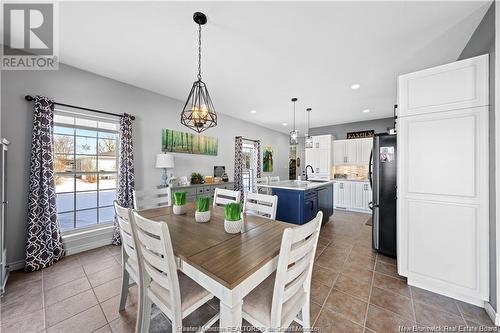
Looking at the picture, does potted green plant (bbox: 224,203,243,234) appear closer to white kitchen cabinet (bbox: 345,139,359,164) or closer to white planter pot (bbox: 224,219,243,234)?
white planter pot (bbox: 224,219,243,234)

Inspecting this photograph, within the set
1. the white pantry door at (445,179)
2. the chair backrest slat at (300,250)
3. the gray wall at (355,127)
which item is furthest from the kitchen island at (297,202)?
the gray wall at (355,127)

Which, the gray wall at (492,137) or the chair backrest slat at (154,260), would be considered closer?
the chair backrest slat at (154,260)

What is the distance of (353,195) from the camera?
536 cm

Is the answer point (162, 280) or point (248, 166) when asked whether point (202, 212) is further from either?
point (248, 166)

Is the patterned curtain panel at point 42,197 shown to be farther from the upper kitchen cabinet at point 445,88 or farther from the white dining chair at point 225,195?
the upper kitchen cabinet at point 445,88

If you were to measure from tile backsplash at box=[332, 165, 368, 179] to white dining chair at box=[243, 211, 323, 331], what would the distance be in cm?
545

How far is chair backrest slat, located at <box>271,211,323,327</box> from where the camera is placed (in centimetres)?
93

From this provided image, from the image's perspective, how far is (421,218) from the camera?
1949 mm

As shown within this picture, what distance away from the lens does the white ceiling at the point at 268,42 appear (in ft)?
5.54

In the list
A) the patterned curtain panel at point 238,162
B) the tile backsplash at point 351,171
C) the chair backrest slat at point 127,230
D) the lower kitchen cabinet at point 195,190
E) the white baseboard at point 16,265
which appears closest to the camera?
the chair backrest slat at point 127,230

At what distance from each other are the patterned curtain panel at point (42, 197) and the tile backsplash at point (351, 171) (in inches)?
259

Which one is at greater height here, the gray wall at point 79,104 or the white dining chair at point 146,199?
the gray wall at point 79,104

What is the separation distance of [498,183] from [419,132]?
0.71 m

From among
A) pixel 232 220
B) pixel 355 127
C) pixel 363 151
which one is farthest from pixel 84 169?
pixel 355 127
